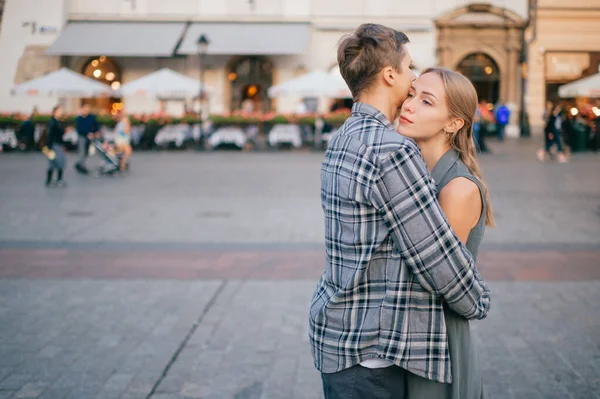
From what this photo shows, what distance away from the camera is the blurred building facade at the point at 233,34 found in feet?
93.8

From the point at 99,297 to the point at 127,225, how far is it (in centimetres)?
355

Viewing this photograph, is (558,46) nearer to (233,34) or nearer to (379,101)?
(233,34)

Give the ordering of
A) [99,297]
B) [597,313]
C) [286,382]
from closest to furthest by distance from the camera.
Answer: [286,382] → [597,313] → [99,297]

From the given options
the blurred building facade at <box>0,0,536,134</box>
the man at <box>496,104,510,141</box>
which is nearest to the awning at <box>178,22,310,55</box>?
the blurred building facade at <box>0,0,536,134</box>

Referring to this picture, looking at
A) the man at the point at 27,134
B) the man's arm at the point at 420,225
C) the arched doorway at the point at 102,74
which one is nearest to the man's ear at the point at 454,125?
the man's arm at the point at 420,225

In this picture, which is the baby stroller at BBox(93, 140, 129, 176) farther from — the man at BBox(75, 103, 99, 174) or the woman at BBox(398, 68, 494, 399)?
the woman at BBox(398, 68, 494, 399)

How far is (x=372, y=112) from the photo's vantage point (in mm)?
1962

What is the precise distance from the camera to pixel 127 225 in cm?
942

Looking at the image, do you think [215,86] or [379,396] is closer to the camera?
[379,396]

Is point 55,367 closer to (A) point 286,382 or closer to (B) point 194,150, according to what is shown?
(A) point 286,382

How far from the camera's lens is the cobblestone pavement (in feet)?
13.8

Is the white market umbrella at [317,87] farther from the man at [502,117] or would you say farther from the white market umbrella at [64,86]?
the man at [502,117]

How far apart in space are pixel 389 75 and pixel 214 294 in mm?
4415

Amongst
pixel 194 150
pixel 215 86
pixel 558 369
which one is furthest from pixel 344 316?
pixel 215 86
